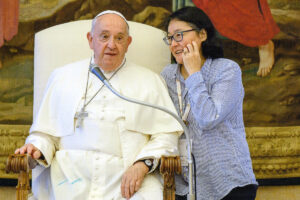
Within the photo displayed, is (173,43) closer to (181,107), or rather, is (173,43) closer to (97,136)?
(181,107)

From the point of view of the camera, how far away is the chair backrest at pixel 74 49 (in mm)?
3160

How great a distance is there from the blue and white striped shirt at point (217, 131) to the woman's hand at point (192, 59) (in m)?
0.06

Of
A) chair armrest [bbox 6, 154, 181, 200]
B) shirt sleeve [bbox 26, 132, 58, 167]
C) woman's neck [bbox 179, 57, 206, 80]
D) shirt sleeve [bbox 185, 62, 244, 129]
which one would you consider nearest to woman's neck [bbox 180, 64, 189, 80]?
woman's neck [bbox 179, 57, 206, 80]

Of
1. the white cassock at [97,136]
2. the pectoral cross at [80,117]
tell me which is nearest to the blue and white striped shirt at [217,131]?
the white cassock at [97,136]

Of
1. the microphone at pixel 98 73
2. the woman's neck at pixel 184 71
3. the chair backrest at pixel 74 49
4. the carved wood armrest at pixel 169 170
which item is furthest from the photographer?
the chair backrest at pixel 74 49

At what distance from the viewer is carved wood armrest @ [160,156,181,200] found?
2.35m

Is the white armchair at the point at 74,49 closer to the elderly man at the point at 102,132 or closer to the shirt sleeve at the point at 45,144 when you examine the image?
the elderly man at the point at 102,132

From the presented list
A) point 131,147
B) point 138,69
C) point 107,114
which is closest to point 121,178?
point 131,147

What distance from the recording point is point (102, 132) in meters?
2.67

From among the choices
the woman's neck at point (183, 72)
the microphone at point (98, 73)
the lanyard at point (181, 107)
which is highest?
the microphone at point (98, 73)

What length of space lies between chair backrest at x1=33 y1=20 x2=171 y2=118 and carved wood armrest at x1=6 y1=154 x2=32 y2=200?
0.77 meters

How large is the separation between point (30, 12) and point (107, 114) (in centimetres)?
170

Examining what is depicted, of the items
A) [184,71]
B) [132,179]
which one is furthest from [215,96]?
[132,179]

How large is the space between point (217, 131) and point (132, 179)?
2.06 ft
